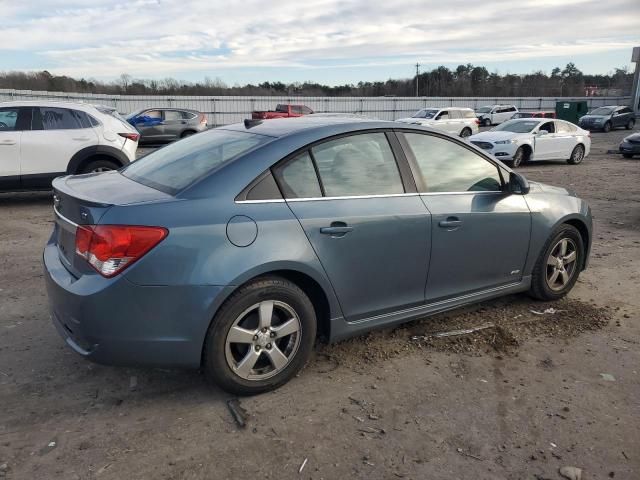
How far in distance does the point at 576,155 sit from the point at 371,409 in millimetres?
16919

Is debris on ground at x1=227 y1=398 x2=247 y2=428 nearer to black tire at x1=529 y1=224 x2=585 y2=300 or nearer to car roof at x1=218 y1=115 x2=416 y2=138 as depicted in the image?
car roof at x1=218 y1=115 x2=416 y2=138

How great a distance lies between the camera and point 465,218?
393 centimetres

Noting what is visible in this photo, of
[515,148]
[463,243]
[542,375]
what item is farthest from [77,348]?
[515,148]

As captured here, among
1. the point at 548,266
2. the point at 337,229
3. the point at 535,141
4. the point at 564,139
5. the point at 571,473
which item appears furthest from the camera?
the point at 564,139

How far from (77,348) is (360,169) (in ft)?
6.71

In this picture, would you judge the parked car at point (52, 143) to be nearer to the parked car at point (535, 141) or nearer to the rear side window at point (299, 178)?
the rear side window at point (299, 178)

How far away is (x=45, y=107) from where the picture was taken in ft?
28.6

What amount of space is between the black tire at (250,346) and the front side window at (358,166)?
2.29 feet

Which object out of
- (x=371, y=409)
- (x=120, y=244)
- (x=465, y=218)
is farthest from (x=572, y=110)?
(x=120, y=244)

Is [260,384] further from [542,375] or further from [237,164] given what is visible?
[542,375]

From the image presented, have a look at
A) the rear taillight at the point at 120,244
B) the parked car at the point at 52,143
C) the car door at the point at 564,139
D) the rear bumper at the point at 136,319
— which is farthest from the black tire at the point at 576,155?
the rear taillight at the point at 120,244

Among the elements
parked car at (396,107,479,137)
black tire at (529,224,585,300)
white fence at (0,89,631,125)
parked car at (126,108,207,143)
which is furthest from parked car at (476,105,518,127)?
black tire at (529,224,585,300)

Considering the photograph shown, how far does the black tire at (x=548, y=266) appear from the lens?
15.2ft

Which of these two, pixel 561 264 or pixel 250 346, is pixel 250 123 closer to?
pixel 250 346
